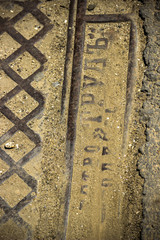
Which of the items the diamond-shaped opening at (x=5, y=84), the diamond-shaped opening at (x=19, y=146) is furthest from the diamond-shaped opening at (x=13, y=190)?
the diamond-shaped opening at (x=5, y=84)

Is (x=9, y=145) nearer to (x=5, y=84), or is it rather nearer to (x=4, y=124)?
(x=4, y=124)

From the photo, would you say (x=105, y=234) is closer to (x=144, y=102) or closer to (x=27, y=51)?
(x=144, y=102)

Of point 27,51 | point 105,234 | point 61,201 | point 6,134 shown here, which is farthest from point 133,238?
point 27,51

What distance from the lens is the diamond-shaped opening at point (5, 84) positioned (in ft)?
5.04

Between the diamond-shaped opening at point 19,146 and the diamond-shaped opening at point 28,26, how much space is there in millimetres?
592

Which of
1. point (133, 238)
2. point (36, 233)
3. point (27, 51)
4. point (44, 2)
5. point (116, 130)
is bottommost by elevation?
point (133, 238)

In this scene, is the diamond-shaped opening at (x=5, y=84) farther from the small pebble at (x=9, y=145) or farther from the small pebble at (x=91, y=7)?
the small pebble at (x=91, y=7)

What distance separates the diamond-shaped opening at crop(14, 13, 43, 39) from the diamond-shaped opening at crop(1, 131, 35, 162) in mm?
592

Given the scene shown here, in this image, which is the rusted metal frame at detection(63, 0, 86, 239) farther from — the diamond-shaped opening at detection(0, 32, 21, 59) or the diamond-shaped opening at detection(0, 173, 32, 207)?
the diamond-shaped opening at detection(0, 32, 21, 59)

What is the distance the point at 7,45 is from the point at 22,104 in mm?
369

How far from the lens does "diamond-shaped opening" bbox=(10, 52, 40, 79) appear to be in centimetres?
155

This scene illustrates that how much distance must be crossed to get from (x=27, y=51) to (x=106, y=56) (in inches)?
18.6

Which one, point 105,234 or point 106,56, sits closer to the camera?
point 105,234

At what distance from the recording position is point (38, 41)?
156 cm
